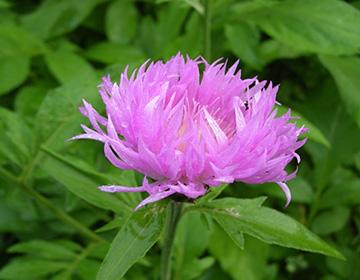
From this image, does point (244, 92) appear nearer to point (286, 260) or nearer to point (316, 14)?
point (316, 14)

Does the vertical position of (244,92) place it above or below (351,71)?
above

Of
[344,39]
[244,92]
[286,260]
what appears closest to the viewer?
[244,92]

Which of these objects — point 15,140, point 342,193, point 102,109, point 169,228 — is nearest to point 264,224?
point 169,228

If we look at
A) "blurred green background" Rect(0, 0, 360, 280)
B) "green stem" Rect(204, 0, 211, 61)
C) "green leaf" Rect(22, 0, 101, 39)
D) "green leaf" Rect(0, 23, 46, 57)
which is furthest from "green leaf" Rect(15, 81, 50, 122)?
"green stem" Rect(204, 0, 211, 61)

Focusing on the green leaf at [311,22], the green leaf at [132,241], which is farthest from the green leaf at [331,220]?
the green leaf at [132,241]

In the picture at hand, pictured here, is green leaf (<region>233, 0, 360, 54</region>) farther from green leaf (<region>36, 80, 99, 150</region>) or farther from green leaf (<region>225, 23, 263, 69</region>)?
green leaf (<region>36, 80, 99, 150</region>)

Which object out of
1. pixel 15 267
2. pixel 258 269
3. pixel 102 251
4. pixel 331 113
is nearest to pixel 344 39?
pixel 331 113

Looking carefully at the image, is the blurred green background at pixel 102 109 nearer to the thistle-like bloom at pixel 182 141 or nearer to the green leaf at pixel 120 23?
the green leaf at pixel 120 23
